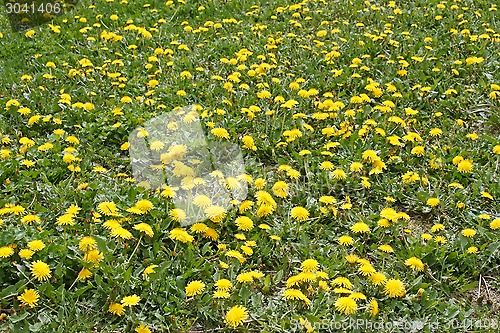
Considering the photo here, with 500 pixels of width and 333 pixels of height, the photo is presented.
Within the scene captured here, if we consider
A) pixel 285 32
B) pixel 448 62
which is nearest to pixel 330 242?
pixel 448 62

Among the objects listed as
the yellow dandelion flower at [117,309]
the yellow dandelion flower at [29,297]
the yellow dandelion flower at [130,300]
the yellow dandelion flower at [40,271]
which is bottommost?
the yellow dandelion flower at [117,309]

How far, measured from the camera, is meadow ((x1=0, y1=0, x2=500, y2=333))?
312 cm

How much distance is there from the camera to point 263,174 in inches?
165

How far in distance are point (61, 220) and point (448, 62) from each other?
3.95 m

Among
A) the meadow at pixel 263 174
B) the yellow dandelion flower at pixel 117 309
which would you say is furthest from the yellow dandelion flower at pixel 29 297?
the yellow dandelion flower at pixel 117 309

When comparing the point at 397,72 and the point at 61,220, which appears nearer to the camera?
the point at 61,220

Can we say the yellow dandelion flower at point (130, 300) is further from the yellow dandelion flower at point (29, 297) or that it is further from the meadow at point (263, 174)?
the yellow dandelion flower at point (29, 297)

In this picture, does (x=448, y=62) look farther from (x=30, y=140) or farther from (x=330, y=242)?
(x=30, y=140)

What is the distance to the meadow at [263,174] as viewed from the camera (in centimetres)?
312

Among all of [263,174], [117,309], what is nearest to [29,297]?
[117,309]

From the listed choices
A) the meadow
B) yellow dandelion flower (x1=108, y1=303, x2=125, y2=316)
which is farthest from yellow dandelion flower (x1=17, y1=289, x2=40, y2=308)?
yellow dandelion flower (x1=108, y1=303, x2=125, y2=316)

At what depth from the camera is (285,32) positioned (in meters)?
6.45

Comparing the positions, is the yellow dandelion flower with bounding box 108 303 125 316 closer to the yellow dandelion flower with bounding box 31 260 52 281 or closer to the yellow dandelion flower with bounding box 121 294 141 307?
the yellow dandelion flower with bounding box 121 294 141 307

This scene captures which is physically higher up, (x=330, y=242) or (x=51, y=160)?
(x=51, y=160)
